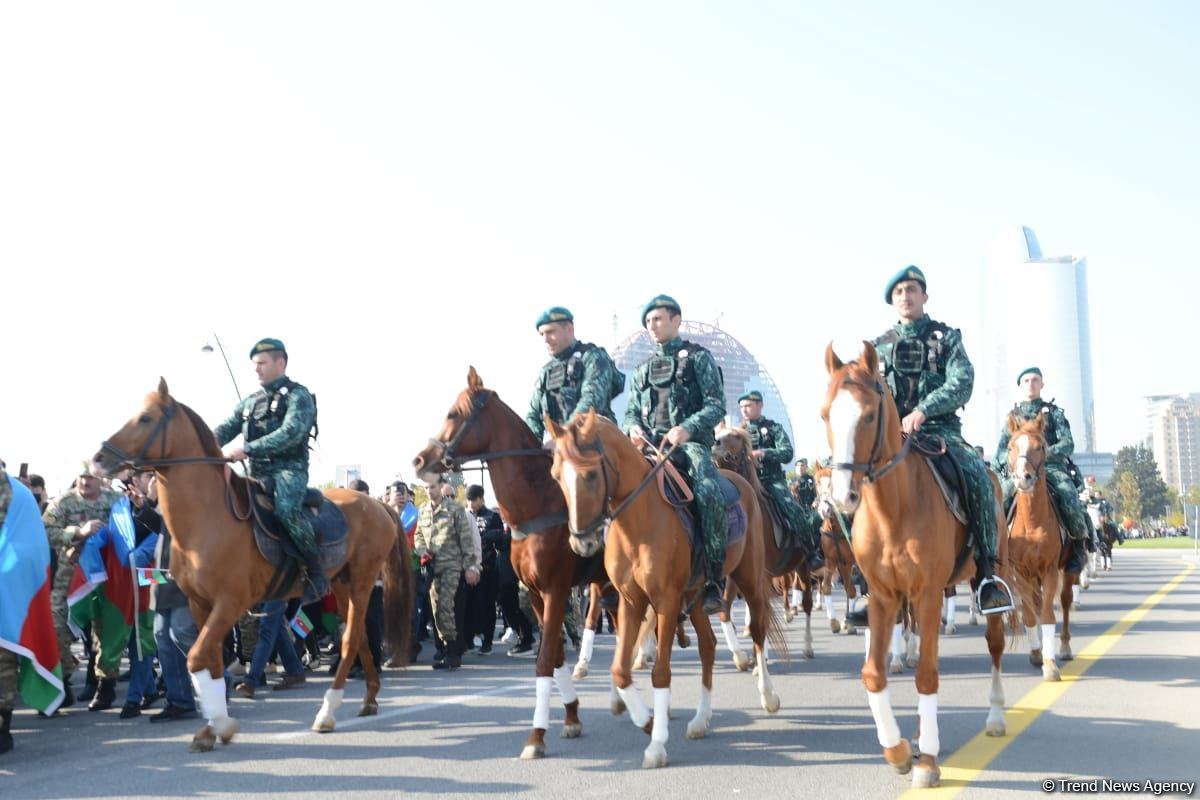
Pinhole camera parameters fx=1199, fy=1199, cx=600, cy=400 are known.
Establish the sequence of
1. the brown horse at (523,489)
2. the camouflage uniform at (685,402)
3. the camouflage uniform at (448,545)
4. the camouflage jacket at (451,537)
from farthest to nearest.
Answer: the camouflage jacket at (451,537), the camouflage uniform at (448,545), the camouflage uniform at (685,402), the brown horse at (523,489)

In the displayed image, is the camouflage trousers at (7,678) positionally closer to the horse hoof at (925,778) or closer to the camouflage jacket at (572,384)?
the camouflage jacket at (572,384)

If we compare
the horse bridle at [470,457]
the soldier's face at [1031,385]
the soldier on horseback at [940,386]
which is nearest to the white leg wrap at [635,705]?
the horse bridle at [470,457]

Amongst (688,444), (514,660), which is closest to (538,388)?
(688,444)

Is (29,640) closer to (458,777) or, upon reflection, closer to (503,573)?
(458,777)

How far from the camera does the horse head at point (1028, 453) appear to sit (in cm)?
1270

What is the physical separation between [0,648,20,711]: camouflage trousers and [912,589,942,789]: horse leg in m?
6.63

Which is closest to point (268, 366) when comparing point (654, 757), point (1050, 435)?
point (654, 757)

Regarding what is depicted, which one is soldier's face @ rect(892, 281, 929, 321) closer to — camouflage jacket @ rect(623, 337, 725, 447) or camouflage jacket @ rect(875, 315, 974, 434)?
camouflage jacket @ rect(875, 315, 974, 434)

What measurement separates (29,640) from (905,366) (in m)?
7.03

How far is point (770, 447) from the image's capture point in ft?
49.8

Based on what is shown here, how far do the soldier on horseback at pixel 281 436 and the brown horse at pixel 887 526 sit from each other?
4.67 meters

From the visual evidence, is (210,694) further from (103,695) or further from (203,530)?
(103,695)

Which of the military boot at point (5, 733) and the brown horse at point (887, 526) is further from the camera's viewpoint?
the military boot at point (5, 733)

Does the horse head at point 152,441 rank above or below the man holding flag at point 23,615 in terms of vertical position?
above
